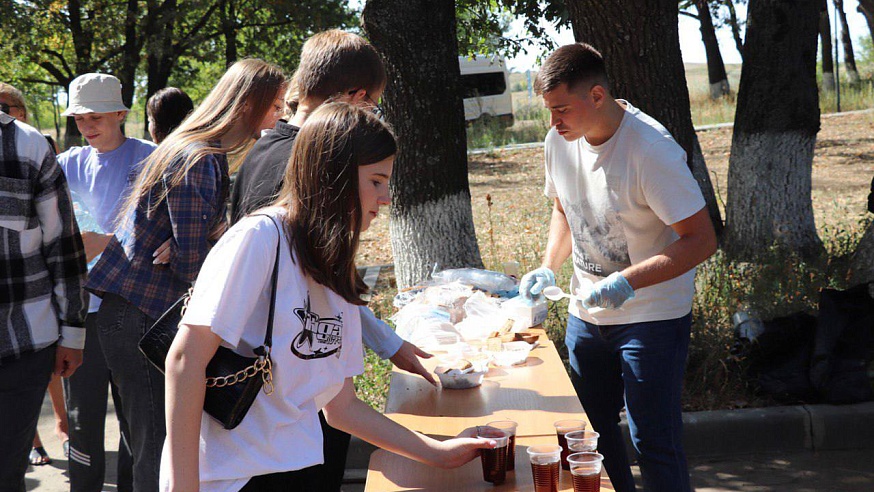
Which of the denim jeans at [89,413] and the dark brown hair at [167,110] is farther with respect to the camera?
the dark brown hair at [167,110]

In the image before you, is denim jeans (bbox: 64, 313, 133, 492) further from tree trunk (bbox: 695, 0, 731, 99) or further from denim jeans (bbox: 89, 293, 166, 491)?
tree trunk (bbox: 695, 0, 731, 99)

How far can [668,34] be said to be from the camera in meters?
5.37

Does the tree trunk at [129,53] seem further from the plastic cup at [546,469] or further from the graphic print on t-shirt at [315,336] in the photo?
the plastic cup at [546,469]

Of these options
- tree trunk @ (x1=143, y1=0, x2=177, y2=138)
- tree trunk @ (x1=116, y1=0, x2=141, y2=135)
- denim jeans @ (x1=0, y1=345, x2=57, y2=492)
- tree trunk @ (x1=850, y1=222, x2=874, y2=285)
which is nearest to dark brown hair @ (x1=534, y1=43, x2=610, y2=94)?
denim jeans @ (x1=0, y1=345, x2=57, y2=492)

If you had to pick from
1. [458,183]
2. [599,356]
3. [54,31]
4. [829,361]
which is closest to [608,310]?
[599,356]

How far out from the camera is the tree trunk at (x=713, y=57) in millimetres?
22797

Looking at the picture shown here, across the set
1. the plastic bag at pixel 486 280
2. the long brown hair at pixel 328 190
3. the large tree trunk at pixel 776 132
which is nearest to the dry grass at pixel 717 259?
the large tree trunk at pixel 776 132

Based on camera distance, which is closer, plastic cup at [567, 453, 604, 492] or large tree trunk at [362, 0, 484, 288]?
plastic cup at [567, 453, 604, 492]

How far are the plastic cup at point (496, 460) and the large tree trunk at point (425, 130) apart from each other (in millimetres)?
3793

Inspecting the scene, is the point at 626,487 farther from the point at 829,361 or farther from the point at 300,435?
the point at 829,361

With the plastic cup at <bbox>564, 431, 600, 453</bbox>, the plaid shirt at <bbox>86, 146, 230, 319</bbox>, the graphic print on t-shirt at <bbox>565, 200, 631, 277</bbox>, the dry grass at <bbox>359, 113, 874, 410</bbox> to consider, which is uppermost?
the plaid shirt at <bbox>86, 146, 230, 319</bbox>

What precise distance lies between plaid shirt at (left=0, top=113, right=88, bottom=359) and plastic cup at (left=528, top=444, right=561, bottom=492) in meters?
1.68

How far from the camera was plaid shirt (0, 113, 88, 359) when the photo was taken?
8.47ft

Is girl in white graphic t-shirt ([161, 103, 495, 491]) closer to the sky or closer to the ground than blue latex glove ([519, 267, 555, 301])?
closer to the sky
